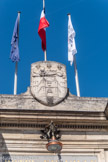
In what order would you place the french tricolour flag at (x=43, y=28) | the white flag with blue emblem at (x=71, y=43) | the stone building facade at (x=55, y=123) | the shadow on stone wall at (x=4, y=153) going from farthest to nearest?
the french tricolour flag at (x=43, y=28), the white flag with blue emblem at (x=71, y=43), the stone building facade at (x=55, y=123), the shadow on stone wall at (x=4, y=153)

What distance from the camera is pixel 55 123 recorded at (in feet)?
51.7

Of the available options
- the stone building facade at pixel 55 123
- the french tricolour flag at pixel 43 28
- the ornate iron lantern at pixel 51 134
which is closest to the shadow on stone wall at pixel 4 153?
the stone building facade at pixel 55 123

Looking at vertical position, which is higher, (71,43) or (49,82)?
(71,43)

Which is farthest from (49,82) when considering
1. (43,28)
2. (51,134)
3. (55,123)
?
(43,28)

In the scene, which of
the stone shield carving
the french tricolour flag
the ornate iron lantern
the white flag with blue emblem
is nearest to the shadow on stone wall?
the ornate iron lantern

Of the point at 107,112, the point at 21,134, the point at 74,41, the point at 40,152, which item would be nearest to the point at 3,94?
the point at 21,134

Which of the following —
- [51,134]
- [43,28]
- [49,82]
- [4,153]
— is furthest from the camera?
[43,28]

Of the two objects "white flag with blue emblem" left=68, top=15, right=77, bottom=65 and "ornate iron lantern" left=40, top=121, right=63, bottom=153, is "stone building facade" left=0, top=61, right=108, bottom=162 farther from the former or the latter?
"white flag with blue emblem" left=68, top=15, right=77, bottom=65

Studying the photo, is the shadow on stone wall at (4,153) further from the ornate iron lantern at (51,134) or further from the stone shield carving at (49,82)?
the stone shield carving at (49,82)

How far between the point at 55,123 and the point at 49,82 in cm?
211

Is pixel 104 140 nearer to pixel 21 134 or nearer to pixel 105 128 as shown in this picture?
pixel 105 128

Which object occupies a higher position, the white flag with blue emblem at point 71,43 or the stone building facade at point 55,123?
the white flag with blue emblem at point 71,43

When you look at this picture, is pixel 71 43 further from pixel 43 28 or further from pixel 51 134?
pixel 51 134

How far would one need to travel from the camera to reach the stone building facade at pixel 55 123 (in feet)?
49.7
